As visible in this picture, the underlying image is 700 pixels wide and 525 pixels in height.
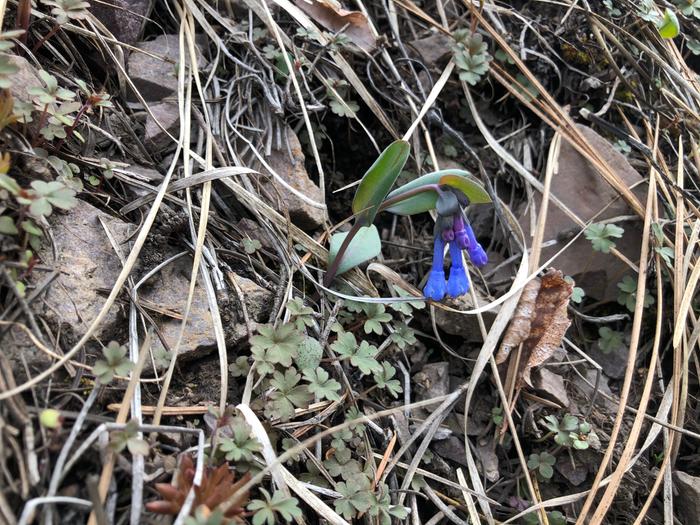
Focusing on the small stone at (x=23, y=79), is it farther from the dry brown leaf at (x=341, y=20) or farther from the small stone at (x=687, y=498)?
the small stone at (x=687, y=498)

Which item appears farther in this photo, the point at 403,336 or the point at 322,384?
the point at 403,336

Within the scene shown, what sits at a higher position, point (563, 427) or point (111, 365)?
point (111, 365)

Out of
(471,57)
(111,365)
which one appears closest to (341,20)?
(471,57)

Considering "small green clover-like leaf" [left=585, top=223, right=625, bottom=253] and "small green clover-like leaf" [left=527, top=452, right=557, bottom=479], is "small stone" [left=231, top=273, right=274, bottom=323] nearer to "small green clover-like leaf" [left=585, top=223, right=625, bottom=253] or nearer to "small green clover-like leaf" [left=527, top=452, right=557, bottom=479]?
"small green clover-like leaf" [left=527, top=452, right=557, bottom=479]

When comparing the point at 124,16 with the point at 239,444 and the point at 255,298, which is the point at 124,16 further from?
the point at 239,444

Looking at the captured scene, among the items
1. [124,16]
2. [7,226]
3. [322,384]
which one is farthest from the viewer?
[124,16]

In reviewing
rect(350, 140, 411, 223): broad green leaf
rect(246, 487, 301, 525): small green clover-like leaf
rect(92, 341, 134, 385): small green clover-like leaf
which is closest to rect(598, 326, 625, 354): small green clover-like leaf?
rect(350, 140, 411, 223): broad green leaf

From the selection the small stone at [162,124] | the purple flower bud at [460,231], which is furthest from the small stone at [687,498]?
the small stone at [162,124]
